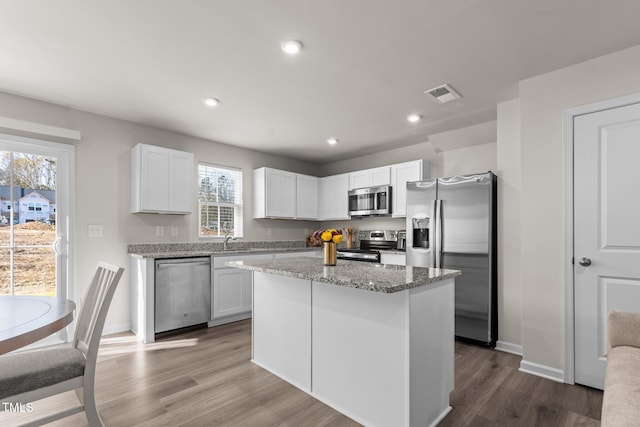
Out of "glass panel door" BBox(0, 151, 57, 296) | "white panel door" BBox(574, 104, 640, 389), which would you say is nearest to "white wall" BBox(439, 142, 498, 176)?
"white panel door" BBox(574, 104, 640, 389)

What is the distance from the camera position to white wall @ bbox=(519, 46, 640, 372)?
97.9 inches

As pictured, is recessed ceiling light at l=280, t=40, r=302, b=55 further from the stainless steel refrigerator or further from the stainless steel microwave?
the stainless steel microwave

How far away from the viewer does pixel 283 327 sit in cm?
252

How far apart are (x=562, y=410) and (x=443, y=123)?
296 centimetres

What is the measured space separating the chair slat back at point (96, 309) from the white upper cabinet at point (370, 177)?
3.71 metres

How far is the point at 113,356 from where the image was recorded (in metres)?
2.98

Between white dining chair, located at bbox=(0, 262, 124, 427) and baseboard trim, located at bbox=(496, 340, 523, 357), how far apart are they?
10.8 feet

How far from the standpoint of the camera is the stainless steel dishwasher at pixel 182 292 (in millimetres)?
3500

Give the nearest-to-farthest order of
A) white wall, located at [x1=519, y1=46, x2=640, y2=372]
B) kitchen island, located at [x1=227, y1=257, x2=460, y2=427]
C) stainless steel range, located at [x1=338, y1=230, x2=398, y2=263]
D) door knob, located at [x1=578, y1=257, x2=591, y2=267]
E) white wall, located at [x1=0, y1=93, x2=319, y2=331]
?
kitchen island, located at [x1=227, y1=257, x2=460, y2=427] → door knob, located at [x1=578, y1=257, x2=591, y2=267] → white wall, located at [x1=519, y1=46, x2=640, y2=372] → white wall, located at [x1=0, y1=93, x2=319, y2=331] → stainless steel range, located at [x1=338, y1=230, x2=398, y2=263]

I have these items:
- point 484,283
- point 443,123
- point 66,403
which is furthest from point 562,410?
point 66,403

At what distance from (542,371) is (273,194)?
12.7ft

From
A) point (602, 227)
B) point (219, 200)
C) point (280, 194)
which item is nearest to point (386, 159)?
point (280, 194)

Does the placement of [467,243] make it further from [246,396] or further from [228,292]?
[228,292]

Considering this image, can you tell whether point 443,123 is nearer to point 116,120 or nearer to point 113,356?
point 116,120
